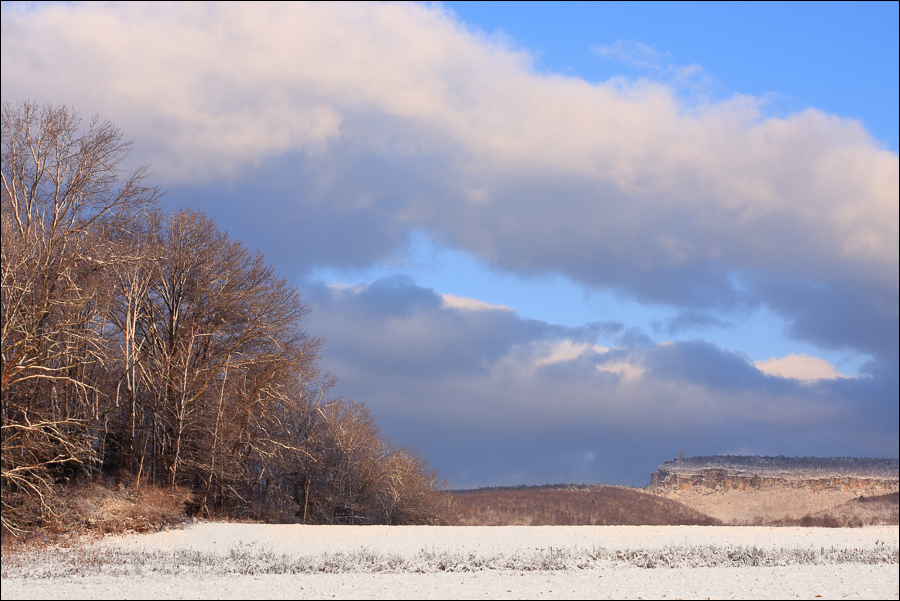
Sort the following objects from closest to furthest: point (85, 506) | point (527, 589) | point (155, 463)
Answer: point (527, 589) → point (85, 506) → point (155, 463)

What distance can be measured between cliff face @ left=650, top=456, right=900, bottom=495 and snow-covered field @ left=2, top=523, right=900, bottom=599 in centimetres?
2077

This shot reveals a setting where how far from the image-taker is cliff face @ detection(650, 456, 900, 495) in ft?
145

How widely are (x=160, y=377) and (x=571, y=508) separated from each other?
805 inches

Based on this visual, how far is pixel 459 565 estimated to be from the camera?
55.4ft

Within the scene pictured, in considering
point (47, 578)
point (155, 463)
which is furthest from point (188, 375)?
point (47, 578)

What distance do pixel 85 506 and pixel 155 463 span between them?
6.66 m

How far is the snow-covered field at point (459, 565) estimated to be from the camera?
13516 mm

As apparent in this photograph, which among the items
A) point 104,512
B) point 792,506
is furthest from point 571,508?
point 104,512

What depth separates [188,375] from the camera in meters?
28.6

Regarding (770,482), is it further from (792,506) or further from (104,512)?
(104,512)

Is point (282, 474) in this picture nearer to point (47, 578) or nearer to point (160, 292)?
point (160, 292)

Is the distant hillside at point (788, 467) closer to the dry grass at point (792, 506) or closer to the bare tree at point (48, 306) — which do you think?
the dry grass at point (792, 506)

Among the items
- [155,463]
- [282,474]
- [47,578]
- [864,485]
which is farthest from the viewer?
[864,485]

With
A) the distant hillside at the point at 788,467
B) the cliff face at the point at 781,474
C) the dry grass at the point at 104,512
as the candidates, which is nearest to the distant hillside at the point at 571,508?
the cliff face at the point at 781,474
